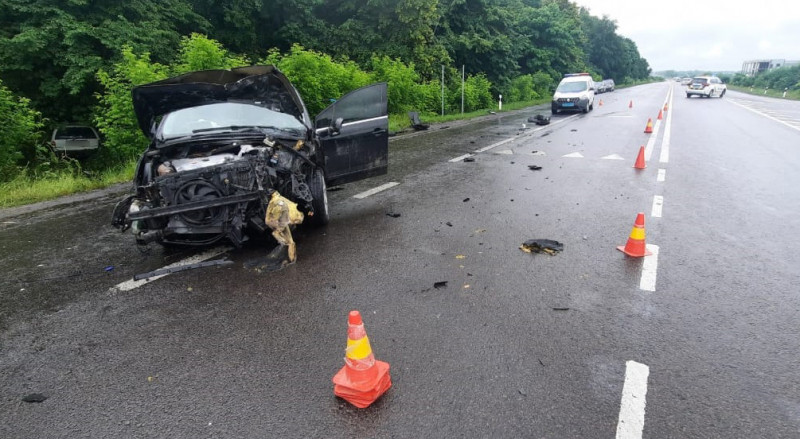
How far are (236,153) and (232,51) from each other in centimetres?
1898

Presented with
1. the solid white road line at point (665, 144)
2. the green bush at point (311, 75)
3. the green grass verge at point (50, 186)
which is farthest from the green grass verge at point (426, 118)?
the green grass verge at point (50, 186)

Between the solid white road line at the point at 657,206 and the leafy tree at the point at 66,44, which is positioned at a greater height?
the leafy tree at the point at 66,44

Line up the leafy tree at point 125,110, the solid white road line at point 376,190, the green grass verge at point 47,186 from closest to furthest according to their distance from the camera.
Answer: the green grass verge at point 47,186 → the solid white road line at point 376,190 → the leafy tree at point 125,110

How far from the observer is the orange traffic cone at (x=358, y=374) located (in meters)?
2.70

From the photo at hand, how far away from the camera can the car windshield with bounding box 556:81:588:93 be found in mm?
23781

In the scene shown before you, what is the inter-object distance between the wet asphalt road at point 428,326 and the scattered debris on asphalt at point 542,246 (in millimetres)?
164

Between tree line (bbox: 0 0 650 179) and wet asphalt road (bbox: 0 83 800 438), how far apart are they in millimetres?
4923

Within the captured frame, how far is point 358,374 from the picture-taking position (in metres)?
2.72

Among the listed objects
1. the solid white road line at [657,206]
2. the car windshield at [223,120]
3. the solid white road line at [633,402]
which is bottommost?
the solid white road line at [633,402]

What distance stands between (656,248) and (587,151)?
7.44m

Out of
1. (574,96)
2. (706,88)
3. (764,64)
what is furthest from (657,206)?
(764,64)

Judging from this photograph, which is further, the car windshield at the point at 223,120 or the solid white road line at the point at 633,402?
the car windshield at the point at 223,120

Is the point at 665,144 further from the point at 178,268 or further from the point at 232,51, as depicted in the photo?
the point at 232,51

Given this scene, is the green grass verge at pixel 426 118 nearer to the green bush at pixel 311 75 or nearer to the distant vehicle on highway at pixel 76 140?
the green bush at pixel 311 75
